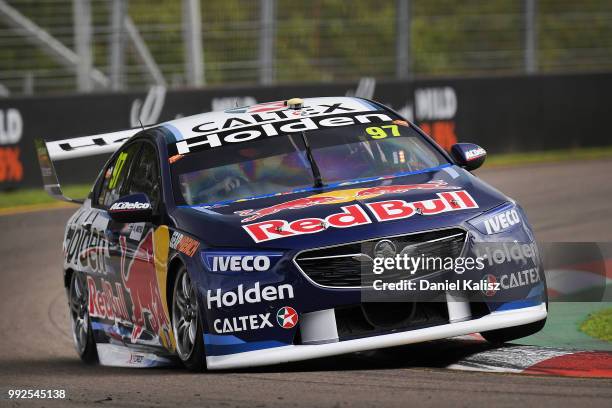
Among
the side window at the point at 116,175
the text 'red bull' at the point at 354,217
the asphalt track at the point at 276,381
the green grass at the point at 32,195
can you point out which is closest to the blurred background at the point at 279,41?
the green grass at the point at 32,195

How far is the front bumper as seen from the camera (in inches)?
269

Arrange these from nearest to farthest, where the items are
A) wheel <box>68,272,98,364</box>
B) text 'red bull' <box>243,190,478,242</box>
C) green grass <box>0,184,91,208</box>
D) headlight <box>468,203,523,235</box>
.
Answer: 1. text 'red bull' <box>243,190,478,242</box>
2. headlight <box>468,203,523,235</box>
3. wheel <box>68,272,98,364</box>
4. green grass <box>0,184,91,208</box>

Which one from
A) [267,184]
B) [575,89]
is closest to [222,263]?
[267,184]

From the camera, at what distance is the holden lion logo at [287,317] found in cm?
686

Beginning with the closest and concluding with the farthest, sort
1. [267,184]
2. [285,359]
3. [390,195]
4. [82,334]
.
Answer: [285,359]
[390,195]
[267,184]
[82,334]

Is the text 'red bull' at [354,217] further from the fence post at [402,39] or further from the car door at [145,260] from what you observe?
the fence post at [402,39]

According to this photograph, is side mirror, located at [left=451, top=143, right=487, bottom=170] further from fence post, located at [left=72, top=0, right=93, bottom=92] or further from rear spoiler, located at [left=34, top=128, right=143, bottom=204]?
fence post, located at [left=72, top=0, right=93, bottom=92]

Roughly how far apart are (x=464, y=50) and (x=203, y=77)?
486 centimetres

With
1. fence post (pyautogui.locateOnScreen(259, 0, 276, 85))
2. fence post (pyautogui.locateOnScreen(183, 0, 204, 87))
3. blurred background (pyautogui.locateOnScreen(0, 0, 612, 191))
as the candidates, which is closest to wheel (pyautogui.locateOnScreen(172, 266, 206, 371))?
blurred background (pyautogui.locateOnScreen(0, 0, 612, 191))

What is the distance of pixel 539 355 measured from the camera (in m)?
7.05

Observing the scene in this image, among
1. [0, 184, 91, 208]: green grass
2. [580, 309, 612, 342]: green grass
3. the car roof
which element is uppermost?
the car roof

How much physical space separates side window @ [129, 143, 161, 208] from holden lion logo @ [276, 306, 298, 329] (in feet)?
5.06

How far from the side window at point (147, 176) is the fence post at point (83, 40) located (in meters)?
12.5

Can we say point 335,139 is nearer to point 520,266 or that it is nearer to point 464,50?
point 520,266
